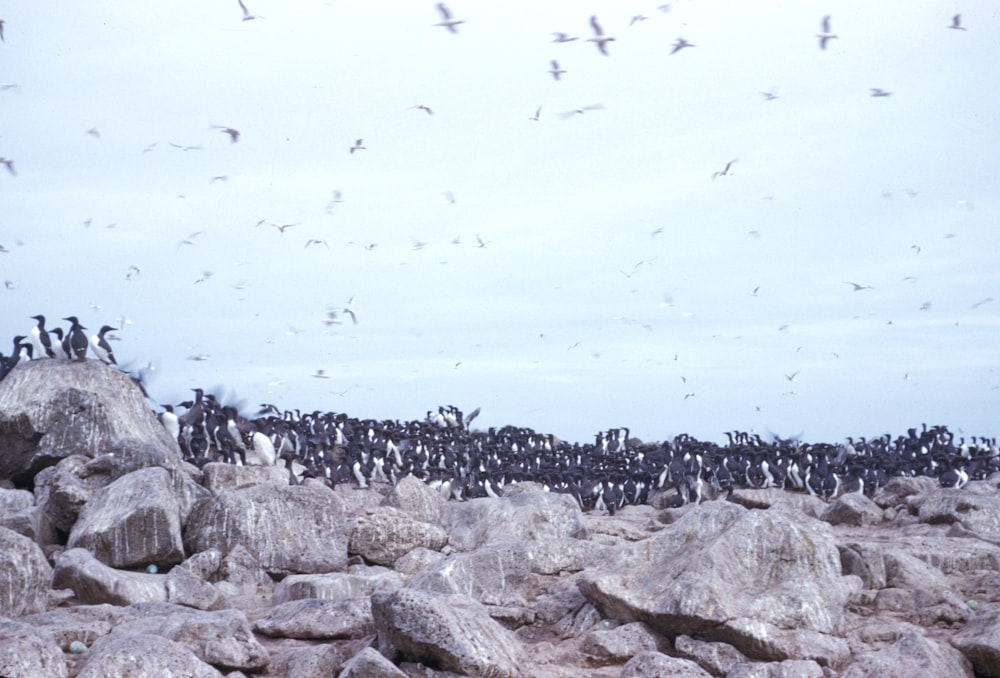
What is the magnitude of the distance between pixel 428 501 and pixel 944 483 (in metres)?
14.7

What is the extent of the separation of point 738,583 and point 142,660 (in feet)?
18.2

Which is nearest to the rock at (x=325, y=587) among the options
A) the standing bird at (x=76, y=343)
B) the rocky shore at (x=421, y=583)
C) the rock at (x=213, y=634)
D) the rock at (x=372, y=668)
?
the rocky shore at (x=421, y=583)

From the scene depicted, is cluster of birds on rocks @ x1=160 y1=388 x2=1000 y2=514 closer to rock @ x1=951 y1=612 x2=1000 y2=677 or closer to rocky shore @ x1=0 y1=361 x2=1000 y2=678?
rocky shore @ x1=0 y1=361 x2=1000 y2=678

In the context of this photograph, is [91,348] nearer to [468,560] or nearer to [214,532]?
[214,532]

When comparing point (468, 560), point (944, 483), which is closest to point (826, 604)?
point (468, 560)

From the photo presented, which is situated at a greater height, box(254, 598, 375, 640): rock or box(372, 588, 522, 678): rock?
box(372, 588, 522, 678): rock

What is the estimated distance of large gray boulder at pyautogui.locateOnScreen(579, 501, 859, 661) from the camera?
940cm

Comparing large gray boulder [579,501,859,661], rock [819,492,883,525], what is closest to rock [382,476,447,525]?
rock [819,492,883,525]

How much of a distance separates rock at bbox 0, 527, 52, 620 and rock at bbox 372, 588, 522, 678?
3.99 meters

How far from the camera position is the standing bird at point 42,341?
1855 centimetres

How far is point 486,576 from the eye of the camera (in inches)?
444

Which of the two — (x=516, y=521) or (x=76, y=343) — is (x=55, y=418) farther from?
(x=516, y=521)

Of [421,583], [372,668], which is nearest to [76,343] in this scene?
[421,583]

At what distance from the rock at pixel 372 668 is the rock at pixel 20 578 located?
161 inches
